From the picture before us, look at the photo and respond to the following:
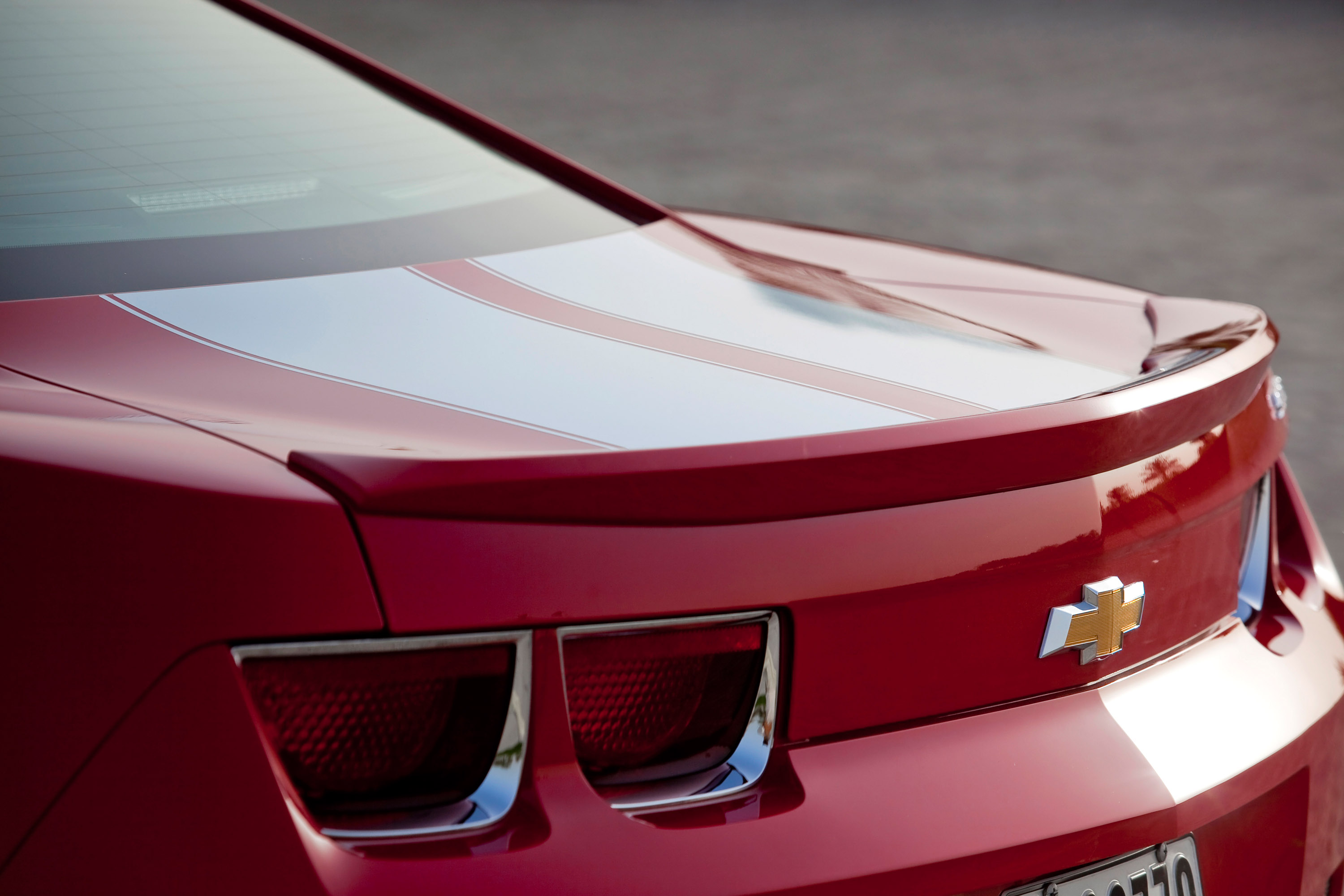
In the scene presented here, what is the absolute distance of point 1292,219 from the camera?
28.1 feet

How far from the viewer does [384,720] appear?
1005 mm

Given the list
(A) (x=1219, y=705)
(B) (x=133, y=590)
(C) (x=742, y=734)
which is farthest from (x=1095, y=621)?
(B) (x=133, y=590)

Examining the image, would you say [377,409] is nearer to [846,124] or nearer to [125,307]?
[125,307]

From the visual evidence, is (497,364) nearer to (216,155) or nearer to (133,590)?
(133,590)

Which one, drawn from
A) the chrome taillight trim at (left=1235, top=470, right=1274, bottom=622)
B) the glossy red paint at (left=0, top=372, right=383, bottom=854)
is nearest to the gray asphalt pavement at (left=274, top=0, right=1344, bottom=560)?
the chrome taillight trim at (left=1235, top=470, right=1274, bottom=622)

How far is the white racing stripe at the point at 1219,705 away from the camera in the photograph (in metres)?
1.21

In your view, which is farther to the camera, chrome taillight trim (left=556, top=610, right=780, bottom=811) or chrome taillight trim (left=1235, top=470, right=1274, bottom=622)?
chrome taillight trim (left=1235, top=470, right=1274, bottom=622)

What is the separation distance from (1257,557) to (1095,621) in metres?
0.54

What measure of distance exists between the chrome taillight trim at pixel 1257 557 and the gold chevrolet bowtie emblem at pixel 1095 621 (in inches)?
15.3

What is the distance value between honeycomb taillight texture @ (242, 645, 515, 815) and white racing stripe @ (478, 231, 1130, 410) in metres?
0.59

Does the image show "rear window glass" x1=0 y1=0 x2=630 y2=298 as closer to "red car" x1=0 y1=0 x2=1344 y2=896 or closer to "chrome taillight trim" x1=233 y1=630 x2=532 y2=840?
"red car" x1=0 y1=0 x2=1344 y2=896

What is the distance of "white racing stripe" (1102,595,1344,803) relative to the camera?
3.99 feet

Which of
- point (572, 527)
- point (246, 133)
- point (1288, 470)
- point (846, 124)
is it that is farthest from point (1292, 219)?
point (572, 527)

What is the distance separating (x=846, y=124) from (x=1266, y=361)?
10.8m
